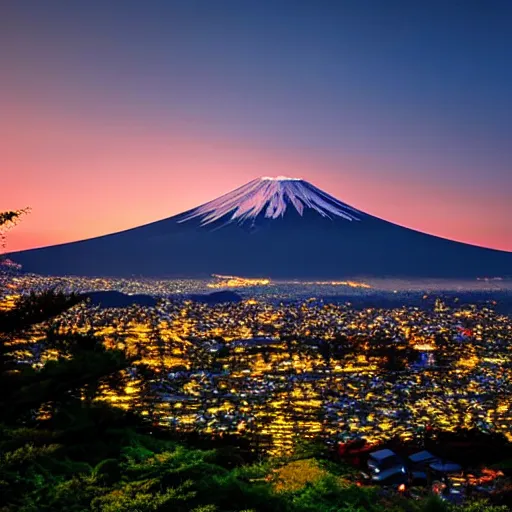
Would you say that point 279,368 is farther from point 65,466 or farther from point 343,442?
point 65,466

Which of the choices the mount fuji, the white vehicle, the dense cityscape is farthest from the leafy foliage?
the mount fuji

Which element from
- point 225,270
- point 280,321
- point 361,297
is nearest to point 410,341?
point 280,321

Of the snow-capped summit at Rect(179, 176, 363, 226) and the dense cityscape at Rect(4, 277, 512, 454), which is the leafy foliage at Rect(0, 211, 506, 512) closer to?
the dense cityscape at Rect(4, 277, 512, 454)

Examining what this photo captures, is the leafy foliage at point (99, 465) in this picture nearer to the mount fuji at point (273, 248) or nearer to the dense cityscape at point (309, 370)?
the dense cityscape at point (309, 370)

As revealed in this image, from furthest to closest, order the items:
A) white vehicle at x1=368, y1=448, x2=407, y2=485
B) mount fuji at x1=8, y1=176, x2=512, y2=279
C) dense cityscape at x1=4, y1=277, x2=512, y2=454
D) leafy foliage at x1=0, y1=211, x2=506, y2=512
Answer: mount fuji at x1=8, y1=176, x2=512, y2=279, dense cityscape at x1=4, y1=277, x2=512, y2=454, white vehicle at x1=368, y1=448, x2=407, y2=485, leafy foliage at x1=0, y1=211, x2=506, y2=512

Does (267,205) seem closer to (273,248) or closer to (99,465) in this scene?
(273,248)

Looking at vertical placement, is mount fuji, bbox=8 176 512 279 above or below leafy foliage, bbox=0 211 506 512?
above

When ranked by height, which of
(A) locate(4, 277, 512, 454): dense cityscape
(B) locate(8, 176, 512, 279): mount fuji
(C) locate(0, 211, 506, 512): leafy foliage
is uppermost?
(B) locate(8, 176, 512, 279): mount fuji

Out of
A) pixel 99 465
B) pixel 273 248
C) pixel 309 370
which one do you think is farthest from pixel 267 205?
pixel 99 465

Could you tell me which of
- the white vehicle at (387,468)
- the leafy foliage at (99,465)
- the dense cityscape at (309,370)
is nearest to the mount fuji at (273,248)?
the dense cityscape at (309,370)
